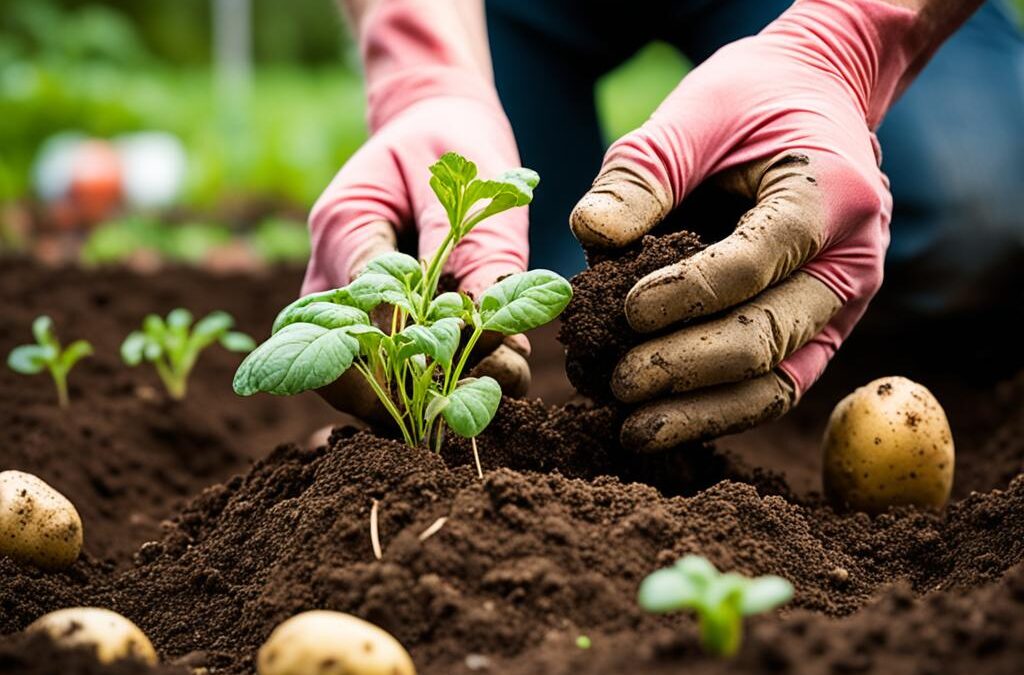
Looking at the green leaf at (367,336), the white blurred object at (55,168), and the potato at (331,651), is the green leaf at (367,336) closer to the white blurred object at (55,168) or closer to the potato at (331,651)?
the potato at (331,651)

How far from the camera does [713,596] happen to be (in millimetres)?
1136

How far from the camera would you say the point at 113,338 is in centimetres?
357

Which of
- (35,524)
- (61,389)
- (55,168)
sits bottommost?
(55,168)

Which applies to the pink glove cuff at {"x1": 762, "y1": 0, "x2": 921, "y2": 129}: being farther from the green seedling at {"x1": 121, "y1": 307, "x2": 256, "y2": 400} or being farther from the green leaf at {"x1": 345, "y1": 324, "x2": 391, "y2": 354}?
the green seedling at {"x1": 121, "y1": 307, "x2": 256, "y2": 400}

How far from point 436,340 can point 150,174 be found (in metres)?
5.28

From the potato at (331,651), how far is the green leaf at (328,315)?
0.48 m

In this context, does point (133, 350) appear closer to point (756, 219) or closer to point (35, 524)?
point (35, 524)

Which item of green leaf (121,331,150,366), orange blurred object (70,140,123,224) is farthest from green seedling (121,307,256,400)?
orange blurred object (70,140,123,224)

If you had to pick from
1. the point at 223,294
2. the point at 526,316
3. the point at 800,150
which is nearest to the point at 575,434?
the point at 526,316

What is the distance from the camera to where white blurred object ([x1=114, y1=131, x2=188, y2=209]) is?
20.9 feet

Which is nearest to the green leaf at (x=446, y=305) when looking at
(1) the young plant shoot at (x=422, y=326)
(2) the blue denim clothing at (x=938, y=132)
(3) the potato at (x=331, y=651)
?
(1) the young plant shoot at (x=422, y=326)

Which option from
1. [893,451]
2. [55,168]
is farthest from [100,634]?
[55,168]

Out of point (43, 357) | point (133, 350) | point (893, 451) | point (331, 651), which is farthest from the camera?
point (133, 350)

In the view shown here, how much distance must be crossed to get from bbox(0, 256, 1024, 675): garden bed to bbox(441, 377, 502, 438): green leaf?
0.08 m
